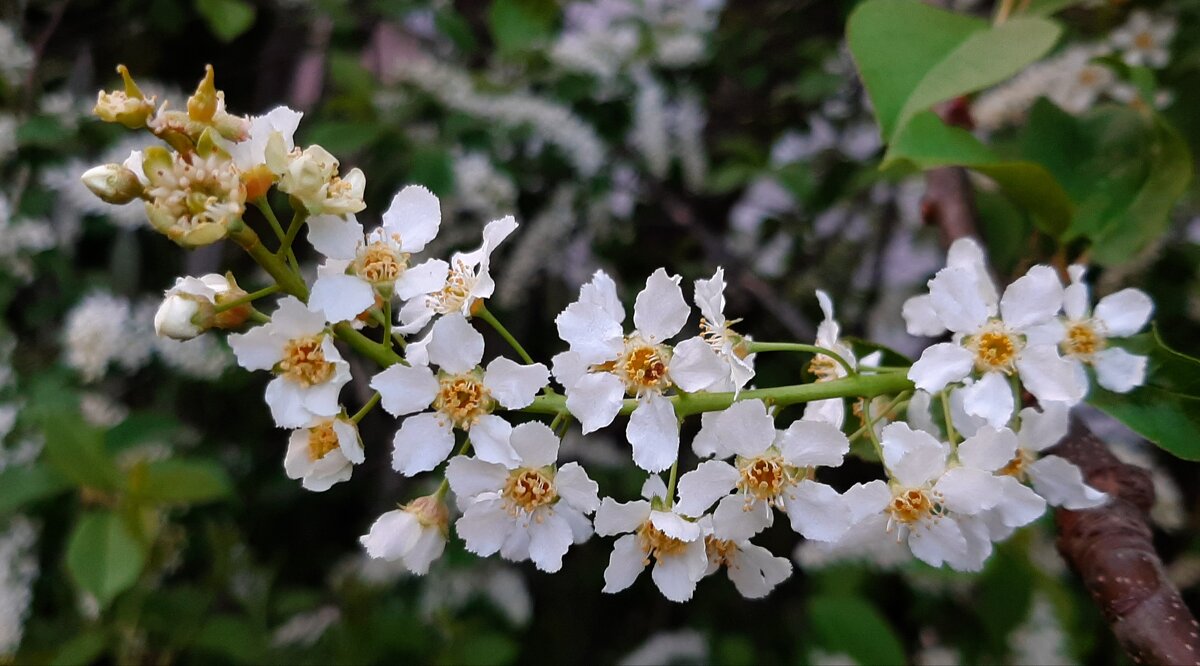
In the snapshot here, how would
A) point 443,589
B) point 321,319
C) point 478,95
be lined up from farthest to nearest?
point 478,95
point 443,589
point 321,319

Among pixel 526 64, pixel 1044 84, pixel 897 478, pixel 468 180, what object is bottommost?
pixel 468 180

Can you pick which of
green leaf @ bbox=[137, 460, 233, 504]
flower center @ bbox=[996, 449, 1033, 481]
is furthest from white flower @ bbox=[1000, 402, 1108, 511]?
green leaf @ bbox=[137, 460, 233, 504]

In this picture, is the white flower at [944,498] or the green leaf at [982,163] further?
the green leaf at [982,163]

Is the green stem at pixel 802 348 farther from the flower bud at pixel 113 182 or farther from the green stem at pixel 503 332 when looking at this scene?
the flower bud at pixel 113 182

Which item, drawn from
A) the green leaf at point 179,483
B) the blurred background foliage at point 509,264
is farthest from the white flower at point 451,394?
the green leaf at point 179,483

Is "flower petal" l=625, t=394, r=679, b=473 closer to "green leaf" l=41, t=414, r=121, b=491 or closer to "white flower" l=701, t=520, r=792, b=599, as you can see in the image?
"white flower" l=701, t=520, r=792, b=599

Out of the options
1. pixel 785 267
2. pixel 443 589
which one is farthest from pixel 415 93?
pixel 443 589

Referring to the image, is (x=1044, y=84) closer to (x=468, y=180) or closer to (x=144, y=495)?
(x=468, y=180)
